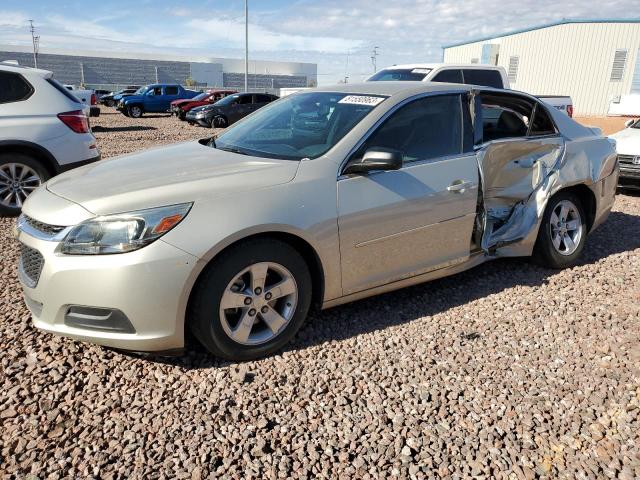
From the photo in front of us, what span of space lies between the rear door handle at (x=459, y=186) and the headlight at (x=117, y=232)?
193 cm

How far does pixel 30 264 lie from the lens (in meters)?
2.89

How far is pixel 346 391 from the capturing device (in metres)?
2.81

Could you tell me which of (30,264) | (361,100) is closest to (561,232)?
(361,100)

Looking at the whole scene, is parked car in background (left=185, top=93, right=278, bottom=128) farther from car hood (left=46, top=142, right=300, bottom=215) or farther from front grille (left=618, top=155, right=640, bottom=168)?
car hood (left=46, top=142, right=300, bottom=215)

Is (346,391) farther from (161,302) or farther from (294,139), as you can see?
(294,139)

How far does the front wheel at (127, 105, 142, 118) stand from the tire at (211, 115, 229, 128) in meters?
7.96

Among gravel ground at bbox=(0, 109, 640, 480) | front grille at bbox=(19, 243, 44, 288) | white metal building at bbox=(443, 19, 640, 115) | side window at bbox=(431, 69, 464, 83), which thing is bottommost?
gravel ground at bbox=(0, 109, 640, 480)

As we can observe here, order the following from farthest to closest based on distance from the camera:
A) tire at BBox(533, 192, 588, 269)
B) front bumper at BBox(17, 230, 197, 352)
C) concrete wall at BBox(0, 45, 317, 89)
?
concrete wall at BBox(0, 45, 317, 89), tire at BBox(533, 192, 588, 269), front bumper at BBox(17, 230, 197, 352)

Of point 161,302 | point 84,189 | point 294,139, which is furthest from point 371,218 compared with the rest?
point 84,189

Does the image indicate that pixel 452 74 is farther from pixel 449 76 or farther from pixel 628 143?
pixel 628 143

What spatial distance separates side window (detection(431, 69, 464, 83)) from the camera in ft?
32.6

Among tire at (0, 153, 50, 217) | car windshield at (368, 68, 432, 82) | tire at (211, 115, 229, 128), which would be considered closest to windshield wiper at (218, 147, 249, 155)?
tire at (0, 153, 50, 217)

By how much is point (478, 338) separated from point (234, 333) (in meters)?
1.60

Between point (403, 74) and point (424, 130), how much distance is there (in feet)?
24.2
